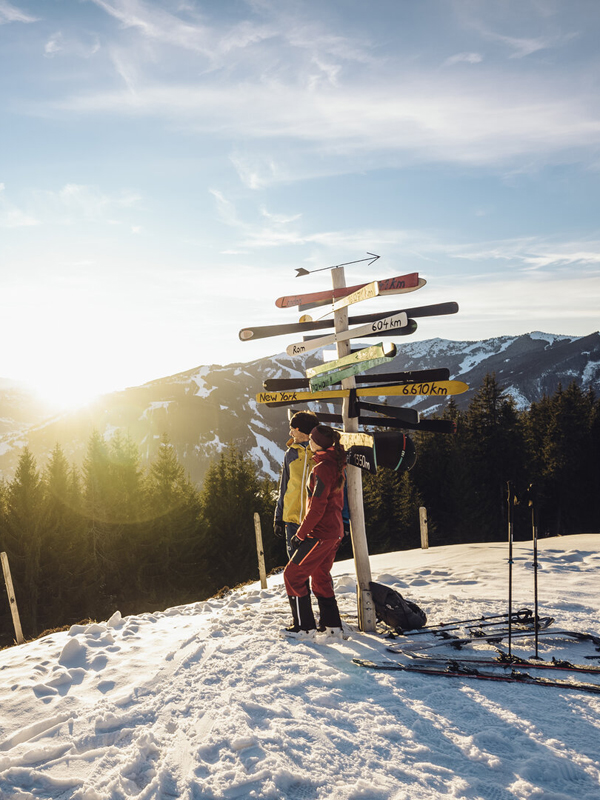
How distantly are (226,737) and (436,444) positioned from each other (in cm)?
3865

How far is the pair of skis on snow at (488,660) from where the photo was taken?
4207mm

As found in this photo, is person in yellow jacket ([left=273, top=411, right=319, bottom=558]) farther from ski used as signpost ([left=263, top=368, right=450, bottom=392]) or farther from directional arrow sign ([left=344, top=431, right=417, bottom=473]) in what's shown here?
directional arrow sign ([left=344, top=431, right=417, bottom=473])

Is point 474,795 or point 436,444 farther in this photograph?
point 436,444

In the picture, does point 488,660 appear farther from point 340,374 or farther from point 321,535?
point 340,374

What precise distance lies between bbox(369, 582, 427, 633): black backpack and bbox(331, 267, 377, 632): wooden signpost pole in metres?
0.10

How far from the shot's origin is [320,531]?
5.50m

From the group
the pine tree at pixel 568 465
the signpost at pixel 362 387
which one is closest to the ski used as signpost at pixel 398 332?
the signpost at pixel 362 387

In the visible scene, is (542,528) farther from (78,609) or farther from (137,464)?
(78,609)

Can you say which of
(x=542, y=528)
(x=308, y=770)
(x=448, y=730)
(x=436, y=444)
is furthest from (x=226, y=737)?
(x=542, y=528)

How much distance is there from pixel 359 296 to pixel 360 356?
0.82 meters

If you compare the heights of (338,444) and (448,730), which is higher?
(338,444)

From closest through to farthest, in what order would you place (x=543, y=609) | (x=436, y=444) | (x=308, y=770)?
(x=308, y=770), (x=543, y=609), (x=436, y=444)

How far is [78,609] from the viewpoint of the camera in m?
26.8

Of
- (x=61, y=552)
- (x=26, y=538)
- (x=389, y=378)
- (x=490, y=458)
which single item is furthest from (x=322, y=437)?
(x=490, y=458)
